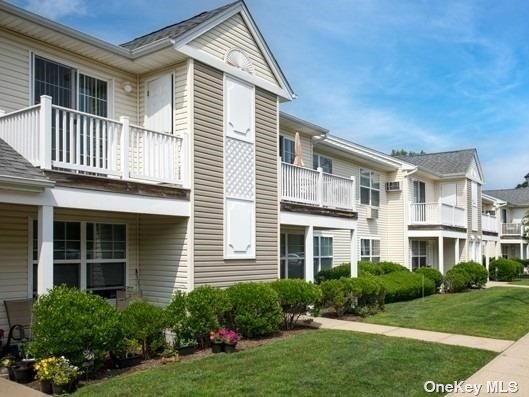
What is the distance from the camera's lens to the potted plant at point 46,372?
22.7 feet

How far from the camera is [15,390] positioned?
274 inches

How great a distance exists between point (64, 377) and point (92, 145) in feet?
12.8

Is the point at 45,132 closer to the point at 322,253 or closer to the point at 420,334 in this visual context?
the point at 420,334

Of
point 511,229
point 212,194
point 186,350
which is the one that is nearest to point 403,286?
point 212,194

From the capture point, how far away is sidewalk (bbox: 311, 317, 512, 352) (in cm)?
1062

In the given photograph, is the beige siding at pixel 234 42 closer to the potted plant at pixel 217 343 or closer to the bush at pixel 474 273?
the potted plant at pixel 217 343

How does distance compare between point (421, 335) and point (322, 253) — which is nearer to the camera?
point (421, 335)

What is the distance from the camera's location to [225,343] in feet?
31.2

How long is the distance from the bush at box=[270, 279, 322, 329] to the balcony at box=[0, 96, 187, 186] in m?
3.29

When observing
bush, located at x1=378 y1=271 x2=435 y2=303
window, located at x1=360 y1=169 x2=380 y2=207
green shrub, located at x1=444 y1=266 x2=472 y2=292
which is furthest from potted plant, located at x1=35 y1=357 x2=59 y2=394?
green shrub, located at x1=444 y1=266 x2=472 y2=292

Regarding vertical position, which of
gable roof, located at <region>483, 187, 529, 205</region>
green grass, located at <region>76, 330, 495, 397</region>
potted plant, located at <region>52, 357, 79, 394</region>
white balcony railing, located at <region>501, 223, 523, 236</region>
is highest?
gable roof, located at <region>483, 187, 529, 205</region>

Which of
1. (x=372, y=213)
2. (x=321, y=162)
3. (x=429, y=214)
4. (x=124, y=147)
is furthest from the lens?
(x=429, y=214)

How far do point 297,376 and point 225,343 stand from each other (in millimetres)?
2202

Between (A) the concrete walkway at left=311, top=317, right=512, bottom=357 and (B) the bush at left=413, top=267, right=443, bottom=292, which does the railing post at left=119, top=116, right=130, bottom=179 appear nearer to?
(A) the concrete walkway at left=311, top=317, right=512, bottom=357
